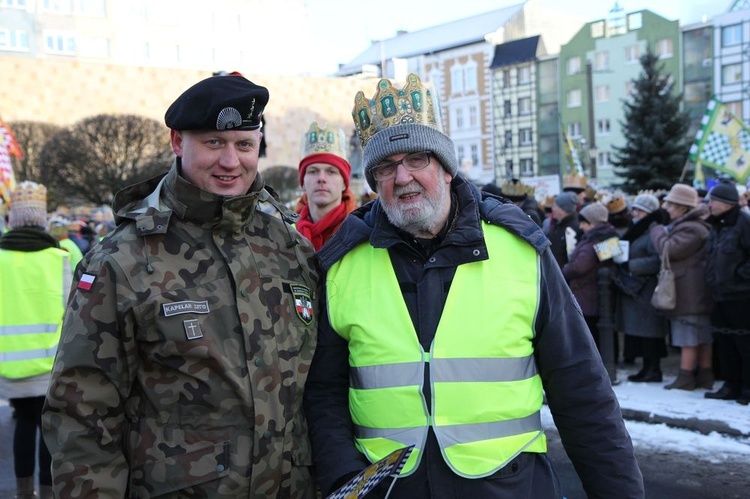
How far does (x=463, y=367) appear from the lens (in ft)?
7.76

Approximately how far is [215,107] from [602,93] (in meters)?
→ 52.8

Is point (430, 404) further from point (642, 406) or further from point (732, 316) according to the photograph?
point (732, 316)

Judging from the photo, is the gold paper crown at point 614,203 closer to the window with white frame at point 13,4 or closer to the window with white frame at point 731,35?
the window with white frame at point 731,35

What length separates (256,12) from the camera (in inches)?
2805

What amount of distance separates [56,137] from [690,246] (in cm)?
3114

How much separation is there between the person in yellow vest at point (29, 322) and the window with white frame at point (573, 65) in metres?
51.5

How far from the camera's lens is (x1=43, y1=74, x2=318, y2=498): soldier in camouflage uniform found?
86.3 inches

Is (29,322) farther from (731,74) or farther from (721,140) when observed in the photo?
(731,74)

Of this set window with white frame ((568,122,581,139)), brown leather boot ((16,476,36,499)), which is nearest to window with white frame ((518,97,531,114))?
window with white frame ((568,122,581,139))

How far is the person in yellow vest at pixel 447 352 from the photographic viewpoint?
235 cm

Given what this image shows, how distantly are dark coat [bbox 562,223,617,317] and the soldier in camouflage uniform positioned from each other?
628cm

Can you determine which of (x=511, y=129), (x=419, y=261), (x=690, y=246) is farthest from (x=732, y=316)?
(x=511, y=129)

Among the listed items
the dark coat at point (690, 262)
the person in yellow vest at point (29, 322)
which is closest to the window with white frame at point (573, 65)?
the dark coat at point (690, 262)

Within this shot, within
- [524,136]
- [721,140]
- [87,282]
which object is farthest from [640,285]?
[524,136]
